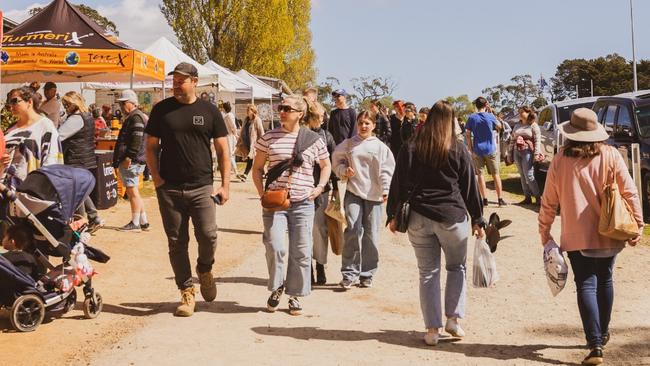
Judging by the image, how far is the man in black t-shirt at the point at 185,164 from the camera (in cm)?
648

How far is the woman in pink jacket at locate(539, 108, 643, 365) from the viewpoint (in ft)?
17.4

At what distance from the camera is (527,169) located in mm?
14711

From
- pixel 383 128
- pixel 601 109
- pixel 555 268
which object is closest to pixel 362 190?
pixel 555 268

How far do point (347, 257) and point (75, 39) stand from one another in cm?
937

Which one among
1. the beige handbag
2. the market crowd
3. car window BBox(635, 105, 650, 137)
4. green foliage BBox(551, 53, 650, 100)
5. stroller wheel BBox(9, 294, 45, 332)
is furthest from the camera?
green foliage BBox(551, 53, 650, 100)

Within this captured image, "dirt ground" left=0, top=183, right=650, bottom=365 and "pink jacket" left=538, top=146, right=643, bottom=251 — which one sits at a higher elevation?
"pink jacket" left=538, top=146, right=643, bottom=251

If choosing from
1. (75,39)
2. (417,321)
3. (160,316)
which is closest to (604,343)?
(417,321)

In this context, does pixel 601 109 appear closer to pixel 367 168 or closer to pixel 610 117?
pixel 610 117

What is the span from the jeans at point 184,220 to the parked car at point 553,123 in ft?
35.5

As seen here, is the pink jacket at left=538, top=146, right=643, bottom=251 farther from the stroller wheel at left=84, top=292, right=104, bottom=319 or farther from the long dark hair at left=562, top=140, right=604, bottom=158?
the stroller wheel at left=84, top=292, right=104, bottom=319

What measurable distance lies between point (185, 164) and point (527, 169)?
9.49 m

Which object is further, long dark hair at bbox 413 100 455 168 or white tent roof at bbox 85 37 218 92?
white tent roof at bbox 85 37 218 92

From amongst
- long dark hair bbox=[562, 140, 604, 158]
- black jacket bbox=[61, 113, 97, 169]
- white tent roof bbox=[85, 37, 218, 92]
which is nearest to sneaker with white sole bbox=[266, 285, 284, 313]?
long dark hair bbox=[562, 140, 604, 158]

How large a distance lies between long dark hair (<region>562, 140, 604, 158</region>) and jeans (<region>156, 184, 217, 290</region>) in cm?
289
